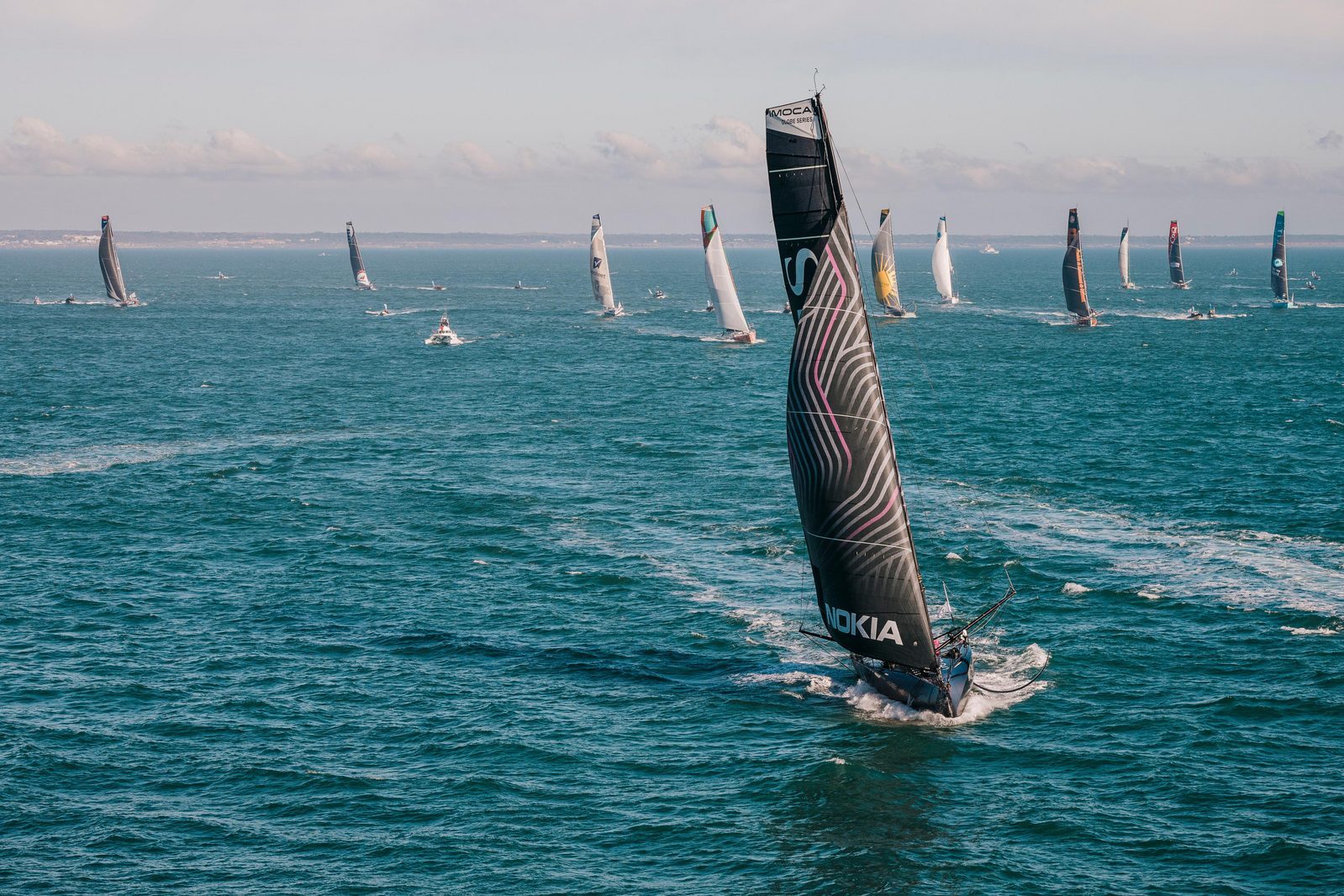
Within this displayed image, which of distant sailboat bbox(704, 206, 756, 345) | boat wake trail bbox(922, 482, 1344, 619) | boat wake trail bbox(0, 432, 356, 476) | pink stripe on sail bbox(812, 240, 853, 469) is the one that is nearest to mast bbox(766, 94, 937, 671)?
pink stripe on sail bbox(812, 240, 853, 469)

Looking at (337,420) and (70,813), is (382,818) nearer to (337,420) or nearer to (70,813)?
(70,813)

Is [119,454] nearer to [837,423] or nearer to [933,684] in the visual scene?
[837,423]

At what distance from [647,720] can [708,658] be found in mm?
5859

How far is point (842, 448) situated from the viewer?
134ft

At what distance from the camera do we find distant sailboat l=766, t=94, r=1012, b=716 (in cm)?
3925

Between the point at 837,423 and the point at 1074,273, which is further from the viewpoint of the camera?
the point at 1074,273

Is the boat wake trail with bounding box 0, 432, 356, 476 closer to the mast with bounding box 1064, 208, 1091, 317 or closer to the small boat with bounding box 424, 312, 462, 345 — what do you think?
the small boat with bounding box 424, 312, 462, 345

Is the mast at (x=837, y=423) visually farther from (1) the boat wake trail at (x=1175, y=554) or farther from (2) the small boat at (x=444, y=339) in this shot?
(2) the small boat at (x=444, y=339)

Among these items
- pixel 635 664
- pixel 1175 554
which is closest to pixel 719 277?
pixel 1175 554

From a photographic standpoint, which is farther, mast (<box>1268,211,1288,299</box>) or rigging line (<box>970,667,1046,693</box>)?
mast (<box>1268,211,1288,299</box>)

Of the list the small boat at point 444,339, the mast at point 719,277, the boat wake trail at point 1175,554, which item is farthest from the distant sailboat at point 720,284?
the boat wake trail at point 1175,554

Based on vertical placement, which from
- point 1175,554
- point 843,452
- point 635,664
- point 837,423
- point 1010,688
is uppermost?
point 837,423

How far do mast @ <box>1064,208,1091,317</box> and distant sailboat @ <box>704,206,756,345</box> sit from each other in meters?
41.9

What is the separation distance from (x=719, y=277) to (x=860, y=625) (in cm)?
10494
